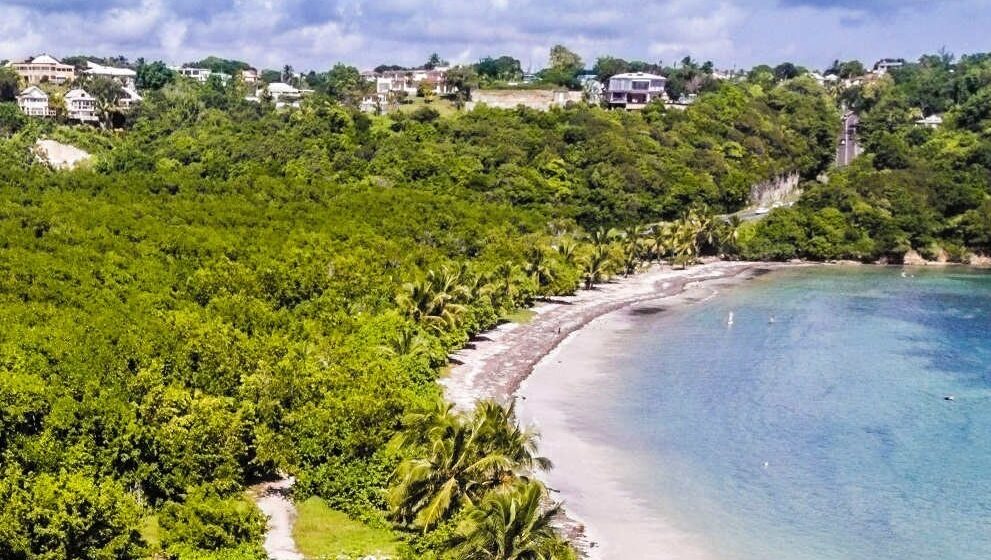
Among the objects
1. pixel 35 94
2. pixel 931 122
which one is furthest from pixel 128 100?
pixel 931 122

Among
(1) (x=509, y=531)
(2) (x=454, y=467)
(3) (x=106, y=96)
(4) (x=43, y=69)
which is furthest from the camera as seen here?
(4) (x=43, y=69)

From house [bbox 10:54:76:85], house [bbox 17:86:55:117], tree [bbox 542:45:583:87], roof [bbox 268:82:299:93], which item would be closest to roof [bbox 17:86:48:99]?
house [bbox 17:86:55:117]

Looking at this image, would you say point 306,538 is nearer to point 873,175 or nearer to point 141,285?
point 141,285

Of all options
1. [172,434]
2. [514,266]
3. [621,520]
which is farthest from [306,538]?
[514,266]

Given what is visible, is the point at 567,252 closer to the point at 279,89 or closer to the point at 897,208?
the point at 897,208

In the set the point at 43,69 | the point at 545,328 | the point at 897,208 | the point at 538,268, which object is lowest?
the point at 545,328

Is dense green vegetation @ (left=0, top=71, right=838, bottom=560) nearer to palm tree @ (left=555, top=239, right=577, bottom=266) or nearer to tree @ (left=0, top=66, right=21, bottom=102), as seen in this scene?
palm tree @ (left=555, top=239, right=577, bottom=266)
